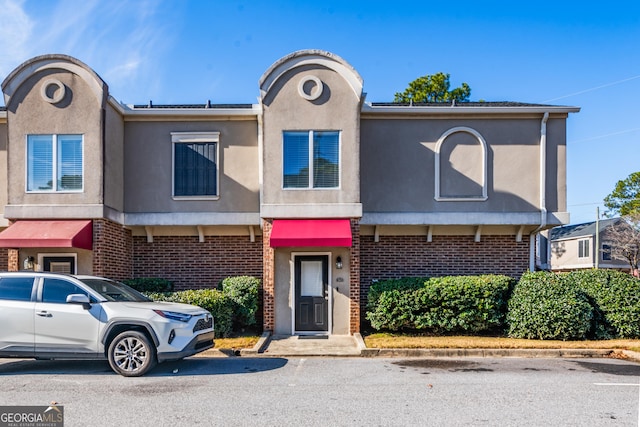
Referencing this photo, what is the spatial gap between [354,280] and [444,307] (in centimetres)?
226

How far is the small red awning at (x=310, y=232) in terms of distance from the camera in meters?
12.3

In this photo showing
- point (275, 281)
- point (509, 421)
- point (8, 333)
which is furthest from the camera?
point (275, 281)

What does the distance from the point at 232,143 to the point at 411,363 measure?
780 centimetres

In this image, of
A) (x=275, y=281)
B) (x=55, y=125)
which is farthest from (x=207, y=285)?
(x=55, y=125)

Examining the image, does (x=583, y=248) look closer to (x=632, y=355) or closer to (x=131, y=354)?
(x=632, y=355)

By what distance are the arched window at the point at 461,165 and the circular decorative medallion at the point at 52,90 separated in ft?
32.4

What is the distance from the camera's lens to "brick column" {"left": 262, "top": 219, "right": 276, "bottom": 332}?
13.1 meters

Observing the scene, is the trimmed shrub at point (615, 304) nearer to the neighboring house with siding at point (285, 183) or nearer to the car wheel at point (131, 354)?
the neighboring house with siding at point (285, 183)

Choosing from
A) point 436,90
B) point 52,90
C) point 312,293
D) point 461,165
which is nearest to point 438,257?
point 461,165

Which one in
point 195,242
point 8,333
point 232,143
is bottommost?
point 8,333

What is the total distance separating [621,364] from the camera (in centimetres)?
1002

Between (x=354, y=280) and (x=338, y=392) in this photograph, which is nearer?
(x=338, y=392)

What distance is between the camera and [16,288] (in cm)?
908

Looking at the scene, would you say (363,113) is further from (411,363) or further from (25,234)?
(25,234)
